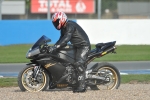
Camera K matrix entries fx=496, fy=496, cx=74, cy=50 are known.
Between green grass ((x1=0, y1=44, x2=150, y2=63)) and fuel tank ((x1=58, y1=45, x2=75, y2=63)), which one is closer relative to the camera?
fuel tank ((x1=58, y1=45, x2=75, y2=63))

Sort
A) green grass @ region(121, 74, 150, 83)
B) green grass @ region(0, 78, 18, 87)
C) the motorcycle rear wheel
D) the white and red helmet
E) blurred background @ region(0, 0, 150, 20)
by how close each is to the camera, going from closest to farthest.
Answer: the white and red helmet, the motorcycle rear wheel, green grass @ region(0, 78, 18, 87), green grass @ region(121, 74, 150, 83), blurred background @ region(0, 0, 150, 20)

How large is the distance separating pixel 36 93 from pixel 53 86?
67 centimetres

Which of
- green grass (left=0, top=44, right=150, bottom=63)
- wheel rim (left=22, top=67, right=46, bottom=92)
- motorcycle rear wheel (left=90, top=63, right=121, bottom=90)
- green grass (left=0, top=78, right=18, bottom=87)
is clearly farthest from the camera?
green grass (left=0, top=44, right=150, bottom=63)

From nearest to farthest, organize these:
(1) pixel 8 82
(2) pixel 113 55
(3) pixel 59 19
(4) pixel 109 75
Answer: (3) pixel 59 19
(4) pixel 109 75
(1) pixel 8 82
(2) pixel 113 55

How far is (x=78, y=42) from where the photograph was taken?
10.3 meters

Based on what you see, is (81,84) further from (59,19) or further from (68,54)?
(59,19)

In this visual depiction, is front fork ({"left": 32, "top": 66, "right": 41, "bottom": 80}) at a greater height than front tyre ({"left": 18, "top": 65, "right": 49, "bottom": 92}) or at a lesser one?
greater

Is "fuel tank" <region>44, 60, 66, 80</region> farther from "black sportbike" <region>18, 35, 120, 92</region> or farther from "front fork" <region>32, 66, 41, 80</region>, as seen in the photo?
"front fork" <region>32, 66, 41, 80</region>

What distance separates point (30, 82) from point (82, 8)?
40.9 m

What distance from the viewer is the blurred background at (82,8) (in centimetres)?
4003

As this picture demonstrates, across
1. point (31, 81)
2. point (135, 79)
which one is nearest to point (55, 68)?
point (31, 81)

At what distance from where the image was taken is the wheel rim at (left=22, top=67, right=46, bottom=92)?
400 inches

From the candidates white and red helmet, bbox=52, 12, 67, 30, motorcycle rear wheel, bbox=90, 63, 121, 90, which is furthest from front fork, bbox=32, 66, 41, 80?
motorcycle rear wheel, bbox=90, 63, 121, 90

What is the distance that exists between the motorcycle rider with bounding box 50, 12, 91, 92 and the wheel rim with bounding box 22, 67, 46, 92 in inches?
25.6
